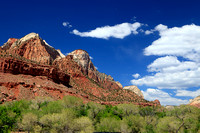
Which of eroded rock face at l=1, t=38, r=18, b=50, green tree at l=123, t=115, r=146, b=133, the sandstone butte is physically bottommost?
green tree at l=123, t=115, r=146, b=133

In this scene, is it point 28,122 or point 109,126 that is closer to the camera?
point 28,122

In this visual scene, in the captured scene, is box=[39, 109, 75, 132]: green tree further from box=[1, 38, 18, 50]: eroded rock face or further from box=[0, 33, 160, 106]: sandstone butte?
box=[1, 38, 18, 50]: eroded rock face

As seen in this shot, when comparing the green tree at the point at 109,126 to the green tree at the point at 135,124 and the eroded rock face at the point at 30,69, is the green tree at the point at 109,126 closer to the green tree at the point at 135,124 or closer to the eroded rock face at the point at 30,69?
the green tree at the point at 135,124

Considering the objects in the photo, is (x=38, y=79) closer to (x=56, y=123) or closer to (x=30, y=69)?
(x=30, y=69)

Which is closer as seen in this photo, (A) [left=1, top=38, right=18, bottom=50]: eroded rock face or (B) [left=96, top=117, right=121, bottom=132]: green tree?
(B) [left=96, top=117, right=121, bottom=132]: green tree

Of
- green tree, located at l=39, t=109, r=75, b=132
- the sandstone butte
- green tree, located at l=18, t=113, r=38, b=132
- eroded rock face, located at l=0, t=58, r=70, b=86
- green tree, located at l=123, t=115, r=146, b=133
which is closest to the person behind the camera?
green tree, located at l=39, t=109, r=75, b=132

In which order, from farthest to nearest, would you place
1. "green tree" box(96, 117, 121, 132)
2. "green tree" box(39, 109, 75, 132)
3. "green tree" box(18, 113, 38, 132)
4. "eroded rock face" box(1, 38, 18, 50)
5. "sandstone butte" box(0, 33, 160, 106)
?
"eroded rock face" box(1, 38, 18, 50) → "sandstone butte" box(0, 33, 160, 106) → "green tree" box(18, 113, 38, 132) → "green tree" box(96, 117, 121, 132) → "green tree" box(39, 109, 75, 132)

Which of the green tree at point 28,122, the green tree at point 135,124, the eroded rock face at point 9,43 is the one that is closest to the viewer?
the green tree at point 28,122

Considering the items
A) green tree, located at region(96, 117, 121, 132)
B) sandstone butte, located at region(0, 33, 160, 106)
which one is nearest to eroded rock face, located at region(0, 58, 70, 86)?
sandstone butte, located at region(0, 33, 160, 106)

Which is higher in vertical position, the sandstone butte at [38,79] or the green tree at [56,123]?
the sandstone butte at [38,79]

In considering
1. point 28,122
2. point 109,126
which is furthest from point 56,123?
point 109,126

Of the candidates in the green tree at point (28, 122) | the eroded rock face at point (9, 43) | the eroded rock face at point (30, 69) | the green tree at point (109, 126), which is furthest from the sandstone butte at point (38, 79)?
the green tree at point (109, 126)

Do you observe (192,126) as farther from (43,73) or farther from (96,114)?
(43,73)

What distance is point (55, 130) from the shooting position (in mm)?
36000
